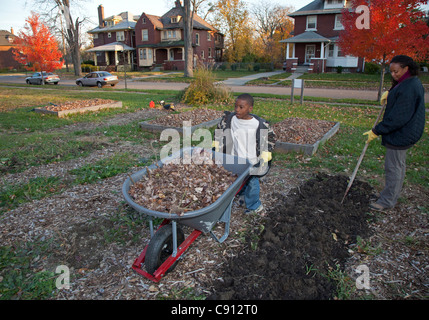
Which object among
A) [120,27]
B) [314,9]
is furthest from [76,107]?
[120,27]

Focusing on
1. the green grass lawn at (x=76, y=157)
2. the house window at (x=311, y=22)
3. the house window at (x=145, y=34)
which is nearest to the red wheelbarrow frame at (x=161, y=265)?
the green grass lawn at (x=76, y=157)

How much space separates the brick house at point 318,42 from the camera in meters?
31.8

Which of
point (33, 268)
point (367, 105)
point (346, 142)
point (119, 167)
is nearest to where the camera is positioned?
point (33, 268)

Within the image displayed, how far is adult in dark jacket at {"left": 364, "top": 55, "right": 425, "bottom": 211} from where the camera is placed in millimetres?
3768

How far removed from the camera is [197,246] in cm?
349

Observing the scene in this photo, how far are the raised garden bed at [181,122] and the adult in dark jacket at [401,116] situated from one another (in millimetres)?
4879

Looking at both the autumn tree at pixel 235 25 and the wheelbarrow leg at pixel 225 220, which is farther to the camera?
the autumn tree at pixel 235 25

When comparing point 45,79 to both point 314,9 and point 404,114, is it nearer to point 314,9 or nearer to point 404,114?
point 404,114

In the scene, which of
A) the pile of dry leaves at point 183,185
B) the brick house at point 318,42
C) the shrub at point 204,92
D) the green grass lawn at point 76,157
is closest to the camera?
the pile of dry leaves at point 183,185

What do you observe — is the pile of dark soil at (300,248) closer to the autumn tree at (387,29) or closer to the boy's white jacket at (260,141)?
the boy's white jacket at (260,141)

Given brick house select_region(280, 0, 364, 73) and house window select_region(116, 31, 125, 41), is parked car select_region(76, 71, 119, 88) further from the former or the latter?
house window select_region(116, 31, 125, 41)

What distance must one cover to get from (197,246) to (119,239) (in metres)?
0.94
